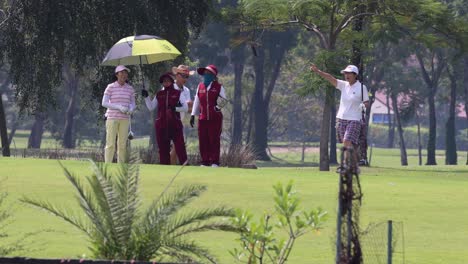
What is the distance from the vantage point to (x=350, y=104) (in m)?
20.2

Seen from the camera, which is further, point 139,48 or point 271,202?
point 139,48

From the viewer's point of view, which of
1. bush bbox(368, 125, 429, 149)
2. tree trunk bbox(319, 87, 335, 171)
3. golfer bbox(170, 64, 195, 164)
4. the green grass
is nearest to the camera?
the green grass

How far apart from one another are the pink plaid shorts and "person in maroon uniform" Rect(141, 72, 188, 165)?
283 cm

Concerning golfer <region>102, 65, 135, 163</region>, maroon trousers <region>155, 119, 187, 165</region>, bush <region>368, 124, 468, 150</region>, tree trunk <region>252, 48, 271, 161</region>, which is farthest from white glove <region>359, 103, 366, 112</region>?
bush <region>368, 124, 468, 150</region>

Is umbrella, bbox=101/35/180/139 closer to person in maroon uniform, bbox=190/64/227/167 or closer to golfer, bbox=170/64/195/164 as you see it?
golfer, bbox=170/64/195/164

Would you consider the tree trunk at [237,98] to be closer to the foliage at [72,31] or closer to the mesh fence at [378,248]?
the foliage at [72,31]

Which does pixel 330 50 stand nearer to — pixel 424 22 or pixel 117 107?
pixel 424 22

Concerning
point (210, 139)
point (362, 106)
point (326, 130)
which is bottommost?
point (210, 139)

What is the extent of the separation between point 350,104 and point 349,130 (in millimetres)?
387

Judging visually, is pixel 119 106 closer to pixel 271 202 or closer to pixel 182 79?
pixel 182 79

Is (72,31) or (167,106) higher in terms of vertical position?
(72,31)

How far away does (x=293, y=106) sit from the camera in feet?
325

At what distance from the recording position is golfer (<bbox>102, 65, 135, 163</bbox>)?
21203 millimetres

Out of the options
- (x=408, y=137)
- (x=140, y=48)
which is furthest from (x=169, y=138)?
(x=408, y=137)
